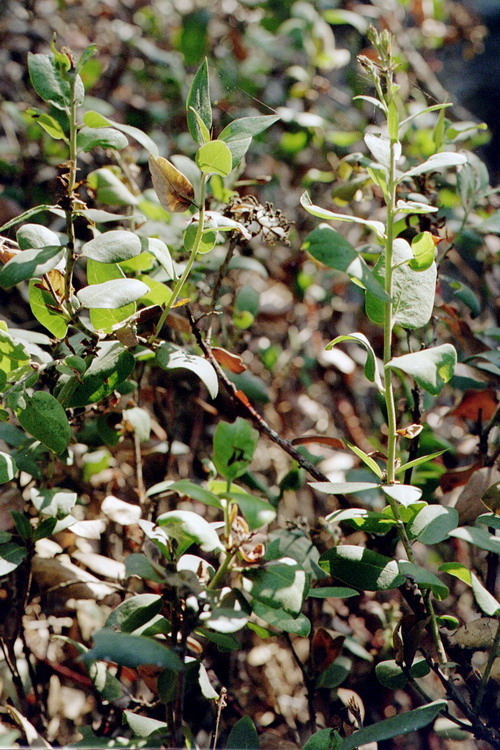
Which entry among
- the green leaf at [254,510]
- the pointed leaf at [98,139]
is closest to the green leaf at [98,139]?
the pointed leaf at [98,139]

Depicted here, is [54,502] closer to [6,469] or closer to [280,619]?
[6,469]

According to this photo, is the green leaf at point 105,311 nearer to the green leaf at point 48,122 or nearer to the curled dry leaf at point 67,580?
the green leaf at point 48,122

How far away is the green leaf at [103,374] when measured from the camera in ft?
2.56

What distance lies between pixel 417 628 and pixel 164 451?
0.53 meters

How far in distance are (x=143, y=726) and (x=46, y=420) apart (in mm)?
392

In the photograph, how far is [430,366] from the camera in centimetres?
68

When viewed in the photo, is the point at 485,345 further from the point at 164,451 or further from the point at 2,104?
the point at 2,104

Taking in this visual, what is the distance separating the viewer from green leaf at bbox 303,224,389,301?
0.68 meters

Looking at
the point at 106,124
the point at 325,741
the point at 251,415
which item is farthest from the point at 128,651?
the point at 106,124

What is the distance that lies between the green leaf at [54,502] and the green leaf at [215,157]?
459 mm

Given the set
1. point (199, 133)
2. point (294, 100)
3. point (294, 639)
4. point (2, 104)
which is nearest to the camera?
point (199, 133)

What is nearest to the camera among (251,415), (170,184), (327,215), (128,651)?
(128,651)

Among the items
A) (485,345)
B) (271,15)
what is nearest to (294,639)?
(485,345)

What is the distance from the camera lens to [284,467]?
1527mm
